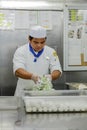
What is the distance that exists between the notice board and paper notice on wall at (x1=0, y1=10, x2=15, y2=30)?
25.1 inches

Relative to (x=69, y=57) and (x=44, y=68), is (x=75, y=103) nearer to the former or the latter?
(x=44, y=68)

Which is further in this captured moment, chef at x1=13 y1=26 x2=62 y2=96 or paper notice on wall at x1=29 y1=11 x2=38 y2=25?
paper notice on wall at x1=29 y1=11 x2=38 y2=25

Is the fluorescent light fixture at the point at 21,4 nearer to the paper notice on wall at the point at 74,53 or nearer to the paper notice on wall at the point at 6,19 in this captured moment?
the paper notice on wall at the point at 6,19

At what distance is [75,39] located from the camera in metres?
3.58

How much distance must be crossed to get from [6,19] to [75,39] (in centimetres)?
87

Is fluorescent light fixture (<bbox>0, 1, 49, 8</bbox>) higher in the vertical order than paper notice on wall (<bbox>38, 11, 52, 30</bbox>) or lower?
higher

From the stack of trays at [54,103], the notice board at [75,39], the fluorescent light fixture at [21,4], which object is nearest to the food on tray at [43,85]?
the stack of trays at [54,103]

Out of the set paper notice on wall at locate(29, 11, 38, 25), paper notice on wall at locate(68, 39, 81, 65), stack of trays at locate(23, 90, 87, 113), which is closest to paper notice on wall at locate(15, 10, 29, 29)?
paper notice on wall at locate(29, 11, 38, 25)

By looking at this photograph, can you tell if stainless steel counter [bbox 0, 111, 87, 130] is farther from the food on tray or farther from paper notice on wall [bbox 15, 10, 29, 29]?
paper notice on wall [bbox 15, 10, 29, 29]

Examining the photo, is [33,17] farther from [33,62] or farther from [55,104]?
[55,104]

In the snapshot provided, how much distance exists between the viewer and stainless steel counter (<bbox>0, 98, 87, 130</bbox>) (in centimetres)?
144

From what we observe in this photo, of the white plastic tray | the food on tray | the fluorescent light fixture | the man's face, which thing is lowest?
the white plastic tray

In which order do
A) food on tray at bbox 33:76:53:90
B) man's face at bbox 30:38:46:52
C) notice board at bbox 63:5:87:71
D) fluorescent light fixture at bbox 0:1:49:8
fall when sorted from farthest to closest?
1. notice board at bbox 63:5:87:71
2. fluorescent light fixture at bbox 0:1:49:8
3. man's face at bbox 30:38:46:52
4. food on tray at bbox 33:76:53:90

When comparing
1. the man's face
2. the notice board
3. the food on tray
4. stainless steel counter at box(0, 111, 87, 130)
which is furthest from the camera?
the notice board
